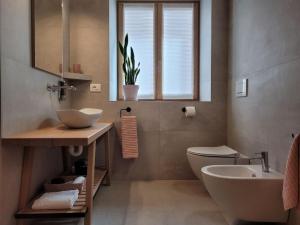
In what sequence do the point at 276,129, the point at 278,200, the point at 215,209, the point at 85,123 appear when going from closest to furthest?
1. the point at 278,200
2. the point at 276,129
3. the point at 85,123
4. the point at 215,209

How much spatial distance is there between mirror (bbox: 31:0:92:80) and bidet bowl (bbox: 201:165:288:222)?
1.54m

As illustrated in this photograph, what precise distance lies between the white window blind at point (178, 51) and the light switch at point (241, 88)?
2.65 feet

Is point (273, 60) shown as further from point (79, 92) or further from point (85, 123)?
point (79, 92)

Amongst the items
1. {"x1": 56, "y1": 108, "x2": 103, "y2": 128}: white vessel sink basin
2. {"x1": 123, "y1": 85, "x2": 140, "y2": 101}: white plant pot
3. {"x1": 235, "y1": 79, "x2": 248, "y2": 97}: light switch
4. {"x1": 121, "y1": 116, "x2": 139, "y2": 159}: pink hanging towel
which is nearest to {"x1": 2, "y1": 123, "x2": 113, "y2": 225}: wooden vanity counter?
{"x1": 56, "y1": 108, "x2": 103, "y2": 128}: white vessel sink basin

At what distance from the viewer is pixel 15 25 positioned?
5.22ft

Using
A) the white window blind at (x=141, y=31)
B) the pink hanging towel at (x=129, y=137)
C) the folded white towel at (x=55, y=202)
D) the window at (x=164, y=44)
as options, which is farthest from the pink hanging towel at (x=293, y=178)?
the white window blind at (x=141, y=31)

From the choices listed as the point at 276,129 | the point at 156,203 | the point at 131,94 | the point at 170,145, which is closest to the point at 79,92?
the point at 131,94

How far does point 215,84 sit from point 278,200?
1.54 m

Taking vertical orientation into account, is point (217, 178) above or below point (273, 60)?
below

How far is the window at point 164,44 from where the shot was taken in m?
3.17

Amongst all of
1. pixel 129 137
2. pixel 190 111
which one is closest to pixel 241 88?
pixel 190 111

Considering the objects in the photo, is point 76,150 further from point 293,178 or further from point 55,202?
point 293,178

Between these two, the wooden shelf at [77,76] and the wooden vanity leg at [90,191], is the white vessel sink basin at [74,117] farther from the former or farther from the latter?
the wooden shelf at [77,76]

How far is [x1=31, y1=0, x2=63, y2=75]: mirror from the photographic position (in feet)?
6.09
